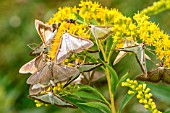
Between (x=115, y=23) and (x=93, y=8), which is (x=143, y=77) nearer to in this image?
(x=115, y=23)

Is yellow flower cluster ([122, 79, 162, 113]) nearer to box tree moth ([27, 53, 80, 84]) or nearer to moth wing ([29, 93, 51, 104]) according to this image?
box tree moth ([27, 53, 80, 84])

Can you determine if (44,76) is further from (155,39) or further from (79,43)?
(155,39)

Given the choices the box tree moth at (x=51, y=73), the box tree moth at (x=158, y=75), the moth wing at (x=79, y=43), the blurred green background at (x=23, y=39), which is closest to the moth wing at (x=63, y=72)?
the box tree moth at (x=51, y=73)

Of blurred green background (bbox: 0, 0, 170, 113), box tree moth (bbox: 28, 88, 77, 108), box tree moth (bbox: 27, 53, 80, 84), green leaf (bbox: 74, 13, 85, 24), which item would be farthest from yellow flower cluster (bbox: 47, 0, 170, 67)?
blurred green background (bbox: 0, 0, 170, 113)

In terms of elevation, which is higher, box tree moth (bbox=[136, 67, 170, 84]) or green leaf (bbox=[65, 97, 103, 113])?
box tree moth (bbox=[136, 67, 170, 84])

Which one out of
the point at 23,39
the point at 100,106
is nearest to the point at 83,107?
the point at 100,106

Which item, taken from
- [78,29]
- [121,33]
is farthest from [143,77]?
[78,29]
